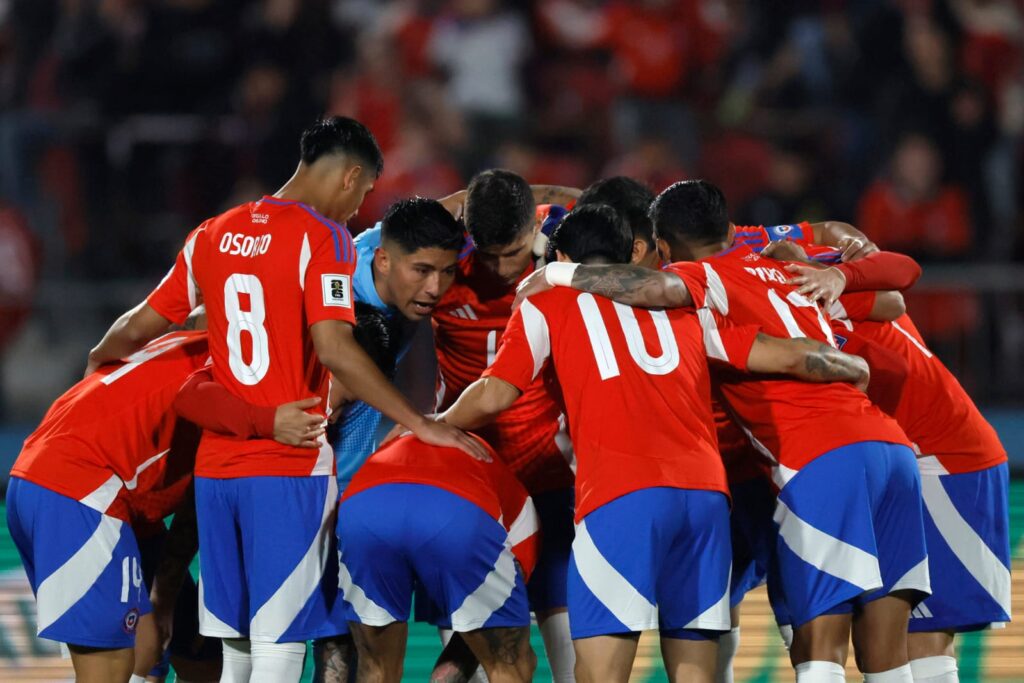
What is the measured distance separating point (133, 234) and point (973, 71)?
6.74 m

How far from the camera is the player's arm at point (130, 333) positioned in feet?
15.1

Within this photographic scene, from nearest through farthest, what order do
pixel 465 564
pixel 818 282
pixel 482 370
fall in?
pixel 465 564
pixel 818 282
pixel 482 370

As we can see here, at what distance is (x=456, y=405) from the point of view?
4.32 m

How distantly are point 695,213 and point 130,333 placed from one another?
6.25 feet

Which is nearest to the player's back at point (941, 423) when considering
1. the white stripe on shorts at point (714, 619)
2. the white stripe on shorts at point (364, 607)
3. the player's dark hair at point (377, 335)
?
the white stripe on shorts at point (714, 619)

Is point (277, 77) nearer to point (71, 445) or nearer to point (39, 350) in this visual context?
point (39, 350)

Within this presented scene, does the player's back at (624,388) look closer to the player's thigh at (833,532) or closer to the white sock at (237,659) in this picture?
the player's thigh at (833,532)

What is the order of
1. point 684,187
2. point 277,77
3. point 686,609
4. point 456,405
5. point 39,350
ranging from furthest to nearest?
point 277,77, point 39,350, point 684,187, point 456,405, point 686,609

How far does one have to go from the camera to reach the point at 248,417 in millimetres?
4250

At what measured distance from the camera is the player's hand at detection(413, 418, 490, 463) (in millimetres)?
4250

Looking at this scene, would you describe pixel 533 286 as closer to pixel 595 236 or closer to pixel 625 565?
pixel 595 236

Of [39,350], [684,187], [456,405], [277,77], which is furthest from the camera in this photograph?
[277,77]

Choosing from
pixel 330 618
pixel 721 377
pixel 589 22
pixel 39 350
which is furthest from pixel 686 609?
pixel 589 22

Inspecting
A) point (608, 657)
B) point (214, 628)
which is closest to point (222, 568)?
point (214, 628)
